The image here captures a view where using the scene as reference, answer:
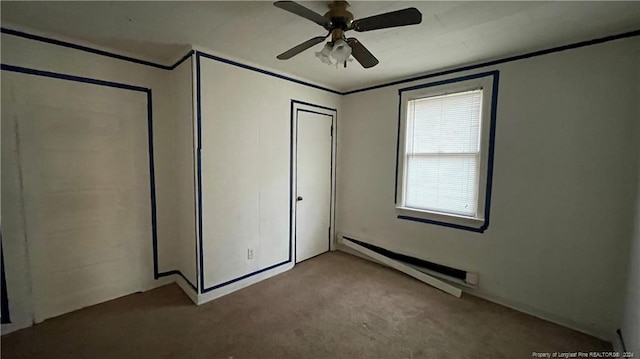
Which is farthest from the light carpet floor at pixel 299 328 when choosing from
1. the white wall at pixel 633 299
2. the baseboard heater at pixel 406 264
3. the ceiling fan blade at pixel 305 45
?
the ceiling fan blade at pixel 305 45

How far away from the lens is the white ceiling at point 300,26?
1.71 meters

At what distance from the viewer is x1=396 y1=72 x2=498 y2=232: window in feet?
8.64

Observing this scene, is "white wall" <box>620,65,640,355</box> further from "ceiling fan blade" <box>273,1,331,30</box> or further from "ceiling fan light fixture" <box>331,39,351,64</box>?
"ceiling fan blade" <box>273,1,331,30</box>

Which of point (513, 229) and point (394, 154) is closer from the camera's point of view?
point (513, 229)

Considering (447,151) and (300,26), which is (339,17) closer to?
(300,26)

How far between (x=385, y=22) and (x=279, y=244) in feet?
8.26

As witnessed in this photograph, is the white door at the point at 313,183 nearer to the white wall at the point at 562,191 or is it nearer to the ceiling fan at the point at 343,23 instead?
the white wall at the point at 562,191

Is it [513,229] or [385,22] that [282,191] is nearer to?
[385,22]

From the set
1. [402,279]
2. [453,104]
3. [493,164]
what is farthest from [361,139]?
[402,279]

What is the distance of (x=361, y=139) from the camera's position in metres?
3.63

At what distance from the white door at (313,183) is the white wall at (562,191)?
151 centimetres

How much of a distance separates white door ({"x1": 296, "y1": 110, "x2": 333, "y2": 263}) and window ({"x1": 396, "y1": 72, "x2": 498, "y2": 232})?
3.28 feet

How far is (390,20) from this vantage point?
1.49 meters

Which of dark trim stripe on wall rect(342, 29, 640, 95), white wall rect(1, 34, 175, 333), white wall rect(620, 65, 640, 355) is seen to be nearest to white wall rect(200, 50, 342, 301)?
white wall rect(1, 34, 175, 333)
